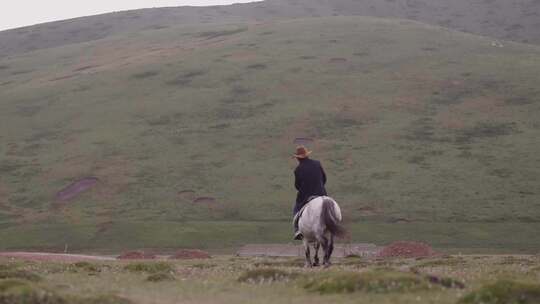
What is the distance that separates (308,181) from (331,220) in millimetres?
2157

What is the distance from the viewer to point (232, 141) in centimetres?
9919

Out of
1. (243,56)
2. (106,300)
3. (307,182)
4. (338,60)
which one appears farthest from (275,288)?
(243,56)

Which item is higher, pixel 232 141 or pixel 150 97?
pixel 150 97

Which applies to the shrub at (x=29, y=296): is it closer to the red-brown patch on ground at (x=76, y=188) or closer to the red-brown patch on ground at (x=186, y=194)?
the red-brown patch on ground at (x=186, y=194)

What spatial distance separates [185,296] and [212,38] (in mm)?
157795

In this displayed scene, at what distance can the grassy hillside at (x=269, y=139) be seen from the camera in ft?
241

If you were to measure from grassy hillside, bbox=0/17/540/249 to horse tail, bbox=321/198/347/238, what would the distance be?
143 ft

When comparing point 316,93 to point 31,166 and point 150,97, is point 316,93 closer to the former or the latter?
point 150,97

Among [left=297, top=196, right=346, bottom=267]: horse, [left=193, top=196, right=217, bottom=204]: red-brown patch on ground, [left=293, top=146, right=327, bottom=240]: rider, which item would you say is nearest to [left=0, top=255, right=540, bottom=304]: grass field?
[left=297, top=196, right=346, bottom=267]: horse

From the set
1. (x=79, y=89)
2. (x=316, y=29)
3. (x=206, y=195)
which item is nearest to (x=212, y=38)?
(x=316, y=29)

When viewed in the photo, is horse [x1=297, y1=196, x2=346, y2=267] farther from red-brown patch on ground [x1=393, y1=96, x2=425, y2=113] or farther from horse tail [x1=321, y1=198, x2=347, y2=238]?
red-brown patch on ground [x1=393, y1=96, x2=425, y2=113]

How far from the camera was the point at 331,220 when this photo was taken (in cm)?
2320

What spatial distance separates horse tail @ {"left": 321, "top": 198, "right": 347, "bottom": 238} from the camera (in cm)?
2311

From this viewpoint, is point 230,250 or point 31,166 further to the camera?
point 31,166
